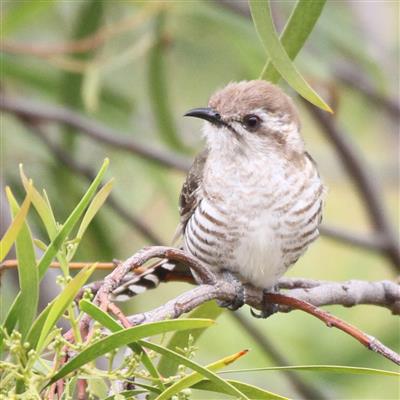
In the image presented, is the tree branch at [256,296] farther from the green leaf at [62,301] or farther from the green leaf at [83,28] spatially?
the green leaf at [83,28]

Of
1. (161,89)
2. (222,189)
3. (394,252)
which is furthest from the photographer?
(394,252)

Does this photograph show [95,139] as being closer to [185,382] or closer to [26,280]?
[26,280]

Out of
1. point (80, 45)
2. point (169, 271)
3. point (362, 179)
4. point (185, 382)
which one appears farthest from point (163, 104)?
point (185, 382)

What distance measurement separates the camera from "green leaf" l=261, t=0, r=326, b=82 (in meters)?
2.77

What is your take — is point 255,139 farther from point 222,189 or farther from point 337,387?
point 337,387

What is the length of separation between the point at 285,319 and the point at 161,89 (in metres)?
1.98

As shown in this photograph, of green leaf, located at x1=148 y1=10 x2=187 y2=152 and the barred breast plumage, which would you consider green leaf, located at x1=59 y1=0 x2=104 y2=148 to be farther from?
the barred breast plumage

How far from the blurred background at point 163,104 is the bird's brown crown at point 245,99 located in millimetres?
903

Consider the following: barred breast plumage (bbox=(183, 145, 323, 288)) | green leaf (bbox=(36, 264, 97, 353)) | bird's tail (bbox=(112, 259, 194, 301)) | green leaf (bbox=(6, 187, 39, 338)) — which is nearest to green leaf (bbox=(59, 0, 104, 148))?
barred breast plumage (bbox=(183, 145, 323, 288))

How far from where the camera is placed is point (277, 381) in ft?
17.8

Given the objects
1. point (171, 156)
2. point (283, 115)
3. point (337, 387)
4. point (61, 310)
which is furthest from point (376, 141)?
point (61, 310)

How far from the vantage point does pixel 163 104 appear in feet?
15.5

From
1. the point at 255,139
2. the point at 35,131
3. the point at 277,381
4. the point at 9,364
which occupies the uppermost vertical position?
the point at 255,139

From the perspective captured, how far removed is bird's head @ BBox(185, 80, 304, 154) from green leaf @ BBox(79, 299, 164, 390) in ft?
5.71
